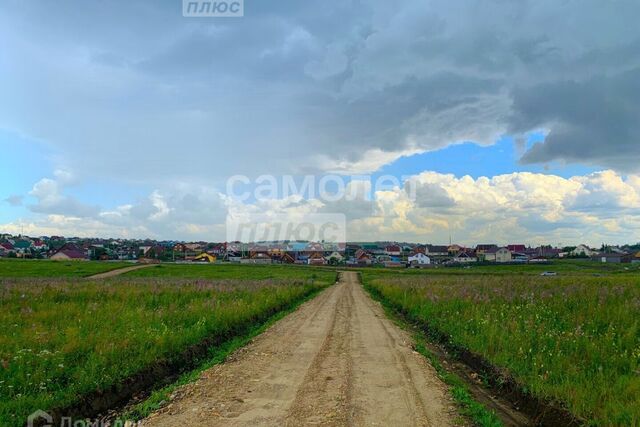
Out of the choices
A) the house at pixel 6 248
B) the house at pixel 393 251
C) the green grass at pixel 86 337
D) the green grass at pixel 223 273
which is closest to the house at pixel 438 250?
the house at pixel 393 251

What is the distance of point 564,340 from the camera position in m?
10.6

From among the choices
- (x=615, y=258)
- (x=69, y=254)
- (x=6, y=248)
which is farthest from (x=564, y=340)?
(x=6, y=248)

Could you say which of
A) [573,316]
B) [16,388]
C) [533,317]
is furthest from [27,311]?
[573,316]

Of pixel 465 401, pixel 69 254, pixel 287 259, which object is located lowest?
pixel 287 259

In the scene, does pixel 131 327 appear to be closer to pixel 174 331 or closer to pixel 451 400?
pixel 174 331

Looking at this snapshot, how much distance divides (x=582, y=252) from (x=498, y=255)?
3406 cm

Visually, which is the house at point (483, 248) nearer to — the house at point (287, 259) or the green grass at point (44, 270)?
the house at point (287, 259)

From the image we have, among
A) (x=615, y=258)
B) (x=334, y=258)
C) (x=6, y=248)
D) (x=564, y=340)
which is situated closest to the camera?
(x=564, y=340)

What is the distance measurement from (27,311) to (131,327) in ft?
18.8

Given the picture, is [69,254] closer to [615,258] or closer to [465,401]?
[465,401]

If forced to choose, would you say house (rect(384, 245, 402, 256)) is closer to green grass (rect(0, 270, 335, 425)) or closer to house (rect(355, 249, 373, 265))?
house (rect(355, 249, 373, 265))

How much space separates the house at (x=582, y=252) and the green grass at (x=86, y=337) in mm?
161082

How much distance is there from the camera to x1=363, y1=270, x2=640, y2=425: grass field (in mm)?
7152

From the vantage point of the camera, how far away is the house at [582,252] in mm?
150788
